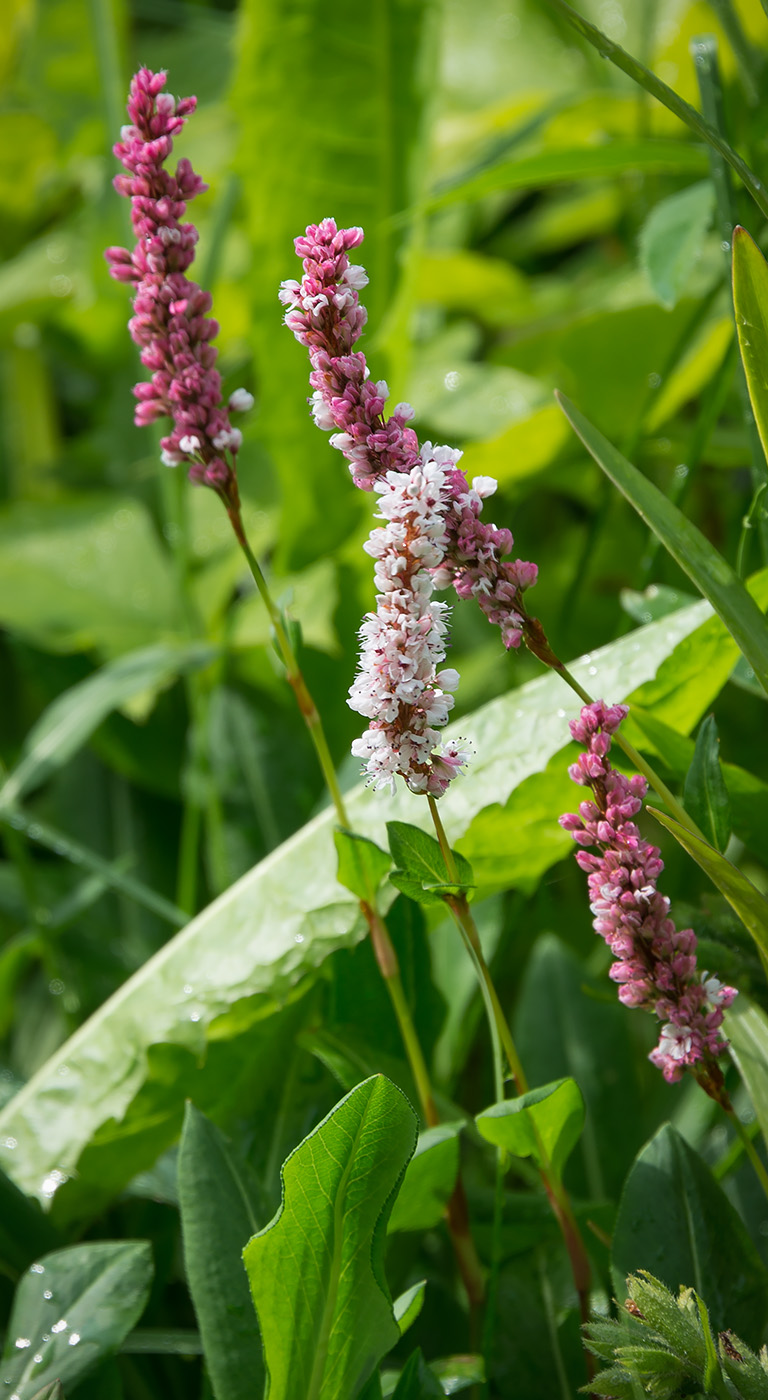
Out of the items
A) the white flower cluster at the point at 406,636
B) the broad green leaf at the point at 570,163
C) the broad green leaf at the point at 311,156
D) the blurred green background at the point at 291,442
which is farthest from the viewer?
the broad green leaf at the point at 311,156

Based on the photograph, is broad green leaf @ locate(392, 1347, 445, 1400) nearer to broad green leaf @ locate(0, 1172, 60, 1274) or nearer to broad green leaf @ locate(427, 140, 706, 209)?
broad green leaf @ locate(0, 1172, 60, 1274)

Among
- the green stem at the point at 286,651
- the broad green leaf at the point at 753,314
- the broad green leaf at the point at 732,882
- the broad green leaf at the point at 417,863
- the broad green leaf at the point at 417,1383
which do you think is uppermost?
the broad green leaf at the point at 753,314

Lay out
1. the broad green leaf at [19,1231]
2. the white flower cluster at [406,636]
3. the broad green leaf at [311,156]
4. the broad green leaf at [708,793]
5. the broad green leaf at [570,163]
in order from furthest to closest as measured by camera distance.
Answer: the broad green leaf at [311,156] < the broad green leaf at [570,163] < the broad green leaf at [19,1231] < the broad green leaf at [708,793] < the white flower cluster at [406,636]

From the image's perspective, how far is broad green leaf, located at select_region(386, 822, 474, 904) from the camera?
37 cm

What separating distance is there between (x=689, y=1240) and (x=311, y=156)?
2.59ft

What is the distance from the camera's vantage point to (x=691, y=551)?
1.17 ft

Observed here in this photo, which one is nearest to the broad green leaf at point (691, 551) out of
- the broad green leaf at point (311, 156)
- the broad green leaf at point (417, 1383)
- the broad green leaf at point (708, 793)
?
the broad green leaf at point (708, 793)

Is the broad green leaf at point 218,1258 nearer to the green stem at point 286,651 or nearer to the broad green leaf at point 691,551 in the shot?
the green stem at point 286,651

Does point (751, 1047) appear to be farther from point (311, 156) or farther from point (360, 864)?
point (311, 156)

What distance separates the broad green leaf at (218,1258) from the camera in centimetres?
42

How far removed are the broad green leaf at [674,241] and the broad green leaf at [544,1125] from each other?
32 cm

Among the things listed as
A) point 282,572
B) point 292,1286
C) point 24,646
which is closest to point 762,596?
point 292,1286

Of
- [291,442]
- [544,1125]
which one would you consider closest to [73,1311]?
[544,1125]

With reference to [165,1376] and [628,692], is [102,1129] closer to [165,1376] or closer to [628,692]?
[165,1376]
